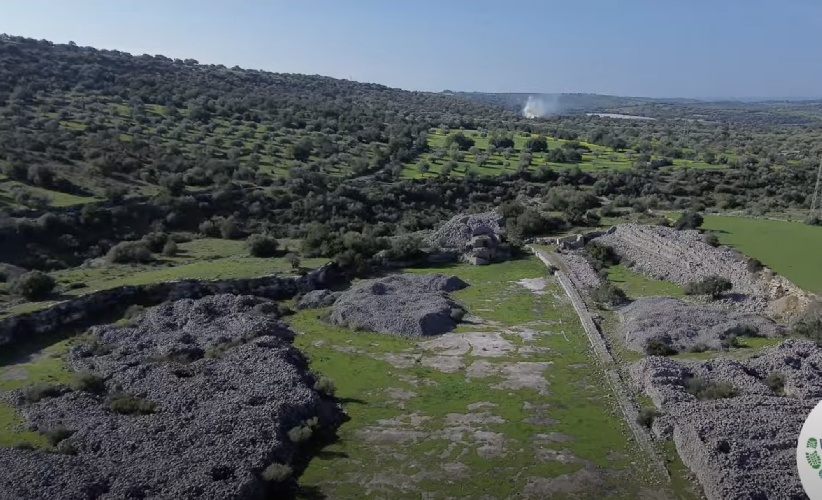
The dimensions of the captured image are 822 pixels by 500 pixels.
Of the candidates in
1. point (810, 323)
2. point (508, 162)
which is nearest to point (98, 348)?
point (810, 323)

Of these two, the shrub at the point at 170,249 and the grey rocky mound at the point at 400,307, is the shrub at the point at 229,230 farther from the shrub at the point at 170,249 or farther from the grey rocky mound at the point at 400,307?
the grey rocky mound at the point at 400,307

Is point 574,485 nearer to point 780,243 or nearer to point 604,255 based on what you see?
point 604,255

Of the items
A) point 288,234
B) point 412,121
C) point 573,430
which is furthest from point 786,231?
point 412,121

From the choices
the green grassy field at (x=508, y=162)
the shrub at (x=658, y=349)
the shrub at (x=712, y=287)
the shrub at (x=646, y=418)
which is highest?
the green grassy field at (x=508, y=162)

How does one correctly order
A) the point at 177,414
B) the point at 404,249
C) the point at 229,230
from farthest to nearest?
the point at 229,230, the point at 404,249, the point at 177,414

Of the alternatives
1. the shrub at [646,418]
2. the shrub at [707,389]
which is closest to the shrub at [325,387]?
the shrub at [646,418]

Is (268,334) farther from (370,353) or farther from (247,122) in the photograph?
(247,122)
